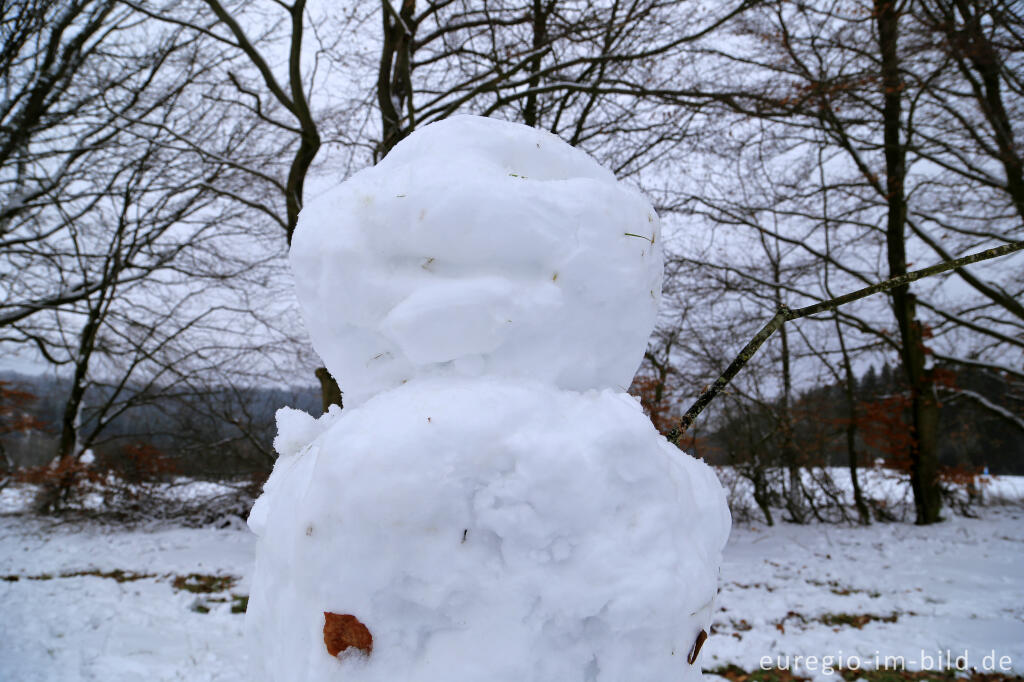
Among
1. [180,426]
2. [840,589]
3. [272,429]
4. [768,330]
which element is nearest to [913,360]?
[840,589]

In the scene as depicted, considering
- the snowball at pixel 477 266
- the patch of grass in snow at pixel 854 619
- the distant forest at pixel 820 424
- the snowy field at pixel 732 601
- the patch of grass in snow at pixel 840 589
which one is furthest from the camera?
the distant forest at pixel 820 424

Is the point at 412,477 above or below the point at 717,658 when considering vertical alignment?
above

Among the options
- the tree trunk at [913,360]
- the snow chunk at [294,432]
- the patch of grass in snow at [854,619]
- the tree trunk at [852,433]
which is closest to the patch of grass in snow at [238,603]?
the snow chunk at [294,432]

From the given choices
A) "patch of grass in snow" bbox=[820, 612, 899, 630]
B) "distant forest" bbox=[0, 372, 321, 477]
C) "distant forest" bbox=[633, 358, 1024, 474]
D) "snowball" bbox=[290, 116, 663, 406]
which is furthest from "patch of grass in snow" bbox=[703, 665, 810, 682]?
"distant forest" bbox=[0, 372, 321, 477]

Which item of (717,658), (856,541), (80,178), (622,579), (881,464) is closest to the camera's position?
(622,579)

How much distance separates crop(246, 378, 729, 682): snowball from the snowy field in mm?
3548

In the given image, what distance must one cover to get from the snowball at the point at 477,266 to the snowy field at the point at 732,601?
144 inches

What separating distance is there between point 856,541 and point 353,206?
30.8 ft

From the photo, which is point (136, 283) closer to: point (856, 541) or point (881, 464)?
point (856, 541)

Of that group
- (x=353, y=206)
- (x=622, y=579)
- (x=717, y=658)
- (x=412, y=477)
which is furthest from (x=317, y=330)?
(x=717, y=658)

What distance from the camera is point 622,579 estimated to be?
93 cm

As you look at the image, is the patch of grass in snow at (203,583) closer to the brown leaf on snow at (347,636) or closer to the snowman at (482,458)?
the snowman at (482,458)

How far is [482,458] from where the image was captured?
96 cm

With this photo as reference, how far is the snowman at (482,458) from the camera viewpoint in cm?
93
